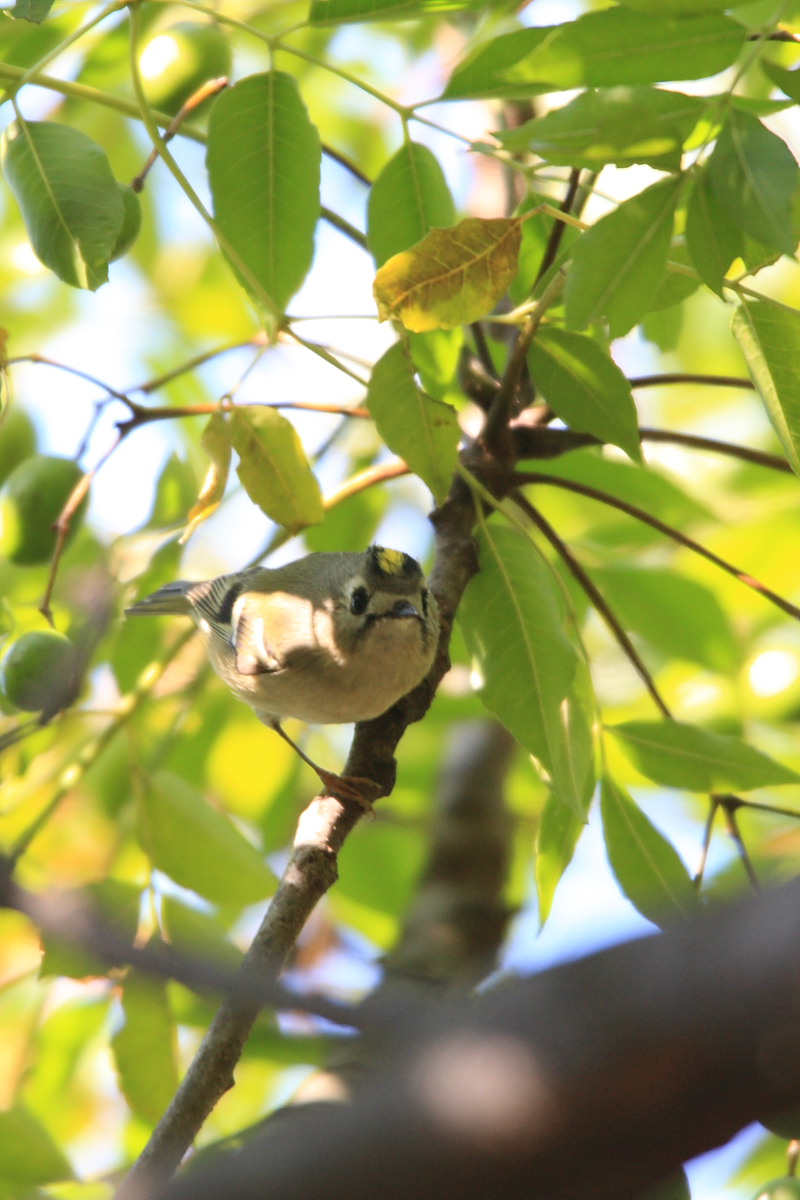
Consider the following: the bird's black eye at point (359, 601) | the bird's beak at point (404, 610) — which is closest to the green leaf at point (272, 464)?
the bird's beak at point (404, 610)

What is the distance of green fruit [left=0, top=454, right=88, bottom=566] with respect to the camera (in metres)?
2.19

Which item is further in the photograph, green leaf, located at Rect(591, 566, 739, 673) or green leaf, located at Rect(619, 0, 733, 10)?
green leaf, located at Rect(591, 566, 739, 673)

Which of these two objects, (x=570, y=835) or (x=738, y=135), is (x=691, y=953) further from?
(x=570, y=835)

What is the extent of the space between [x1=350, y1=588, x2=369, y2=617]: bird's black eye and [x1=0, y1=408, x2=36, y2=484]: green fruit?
77 centimetres

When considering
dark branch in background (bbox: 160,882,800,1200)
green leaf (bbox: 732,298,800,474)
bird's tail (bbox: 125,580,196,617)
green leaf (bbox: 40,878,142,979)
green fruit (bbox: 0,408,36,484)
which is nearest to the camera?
dark branch in background (bbox: 160,882,800,1200)

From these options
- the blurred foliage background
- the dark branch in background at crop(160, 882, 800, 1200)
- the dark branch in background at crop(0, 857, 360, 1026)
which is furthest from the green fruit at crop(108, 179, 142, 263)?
the dark branch in background at crop(160, 882, 800, 1200)

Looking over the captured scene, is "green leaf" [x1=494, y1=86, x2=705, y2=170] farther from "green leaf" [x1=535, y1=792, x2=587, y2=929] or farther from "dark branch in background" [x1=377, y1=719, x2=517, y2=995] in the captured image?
"dark branch in background" [x1=377, y1=719, x2=517, y2=995]

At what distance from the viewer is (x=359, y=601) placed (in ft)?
8.95

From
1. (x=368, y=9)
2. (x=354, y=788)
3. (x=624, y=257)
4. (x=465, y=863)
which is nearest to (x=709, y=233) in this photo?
(x=624, y=257)

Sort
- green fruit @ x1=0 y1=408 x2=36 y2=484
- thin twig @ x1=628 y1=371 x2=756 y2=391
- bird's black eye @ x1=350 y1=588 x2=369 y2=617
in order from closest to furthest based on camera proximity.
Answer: thin twig @ x1=628 y1=371 x2=756 y2=391
green fruit @ x1=0 y1=408 x2=36 y2=484
bird's black eye @ x1=350 y1=588 x2=369 y2=617

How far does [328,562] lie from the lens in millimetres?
3016

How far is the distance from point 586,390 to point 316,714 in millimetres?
1227

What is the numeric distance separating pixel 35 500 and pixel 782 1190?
5.42 feet

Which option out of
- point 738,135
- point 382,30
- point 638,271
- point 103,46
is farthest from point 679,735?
point 382,30
